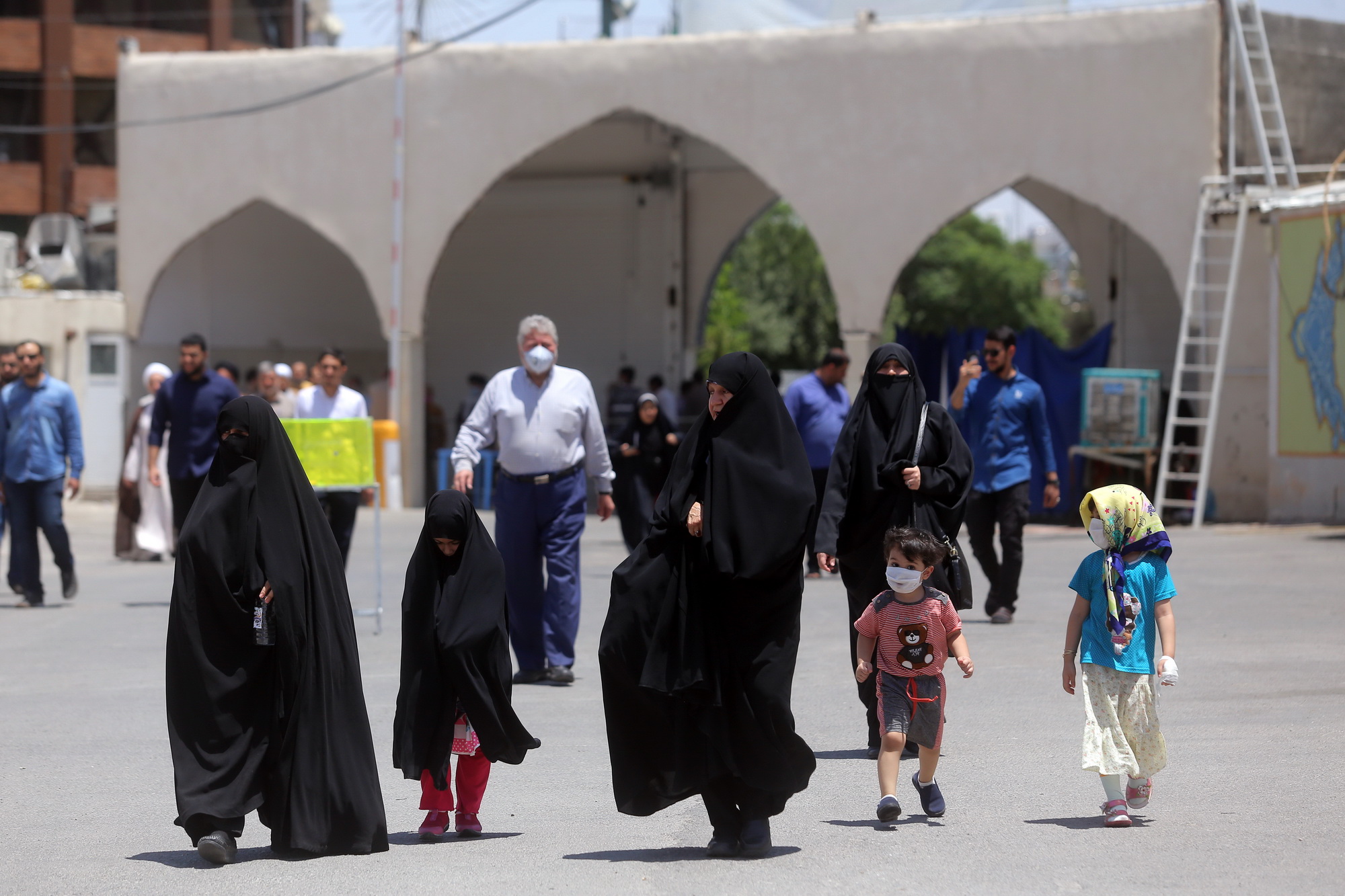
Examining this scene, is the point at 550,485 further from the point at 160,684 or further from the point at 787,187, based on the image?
the point at 787,187

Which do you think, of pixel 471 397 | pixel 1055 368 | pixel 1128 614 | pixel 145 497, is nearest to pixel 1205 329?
pixel 1055 368

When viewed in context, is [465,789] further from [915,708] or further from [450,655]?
[915,708]

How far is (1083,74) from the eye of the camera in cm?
1750

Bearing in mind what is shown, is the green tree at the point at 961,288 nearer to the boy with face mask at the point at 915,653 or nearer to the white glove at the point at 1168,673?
the boy with face mask at the point at 915,653

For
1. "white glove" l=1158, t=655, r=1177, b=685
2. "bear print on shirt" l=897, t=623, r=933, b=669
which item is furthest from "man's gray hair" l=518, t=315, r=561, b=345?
"white glove" l=1158, t=655, r=1177, b=685

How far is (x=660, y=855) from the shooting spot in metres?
4.81

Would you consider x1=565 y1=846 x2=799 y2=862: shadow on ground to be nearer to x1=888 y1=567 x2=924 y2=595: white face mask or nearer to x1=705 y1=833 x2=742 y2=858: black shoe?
x1=705 y1=833 x2=742 y2=858: black shoe

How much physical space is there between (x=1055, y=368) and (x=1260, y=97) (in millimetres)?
3992

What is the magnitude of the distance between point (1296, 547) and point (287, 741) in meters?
10.3

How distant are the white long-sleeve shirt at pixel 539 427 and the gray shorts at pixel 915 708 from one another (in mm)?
2996

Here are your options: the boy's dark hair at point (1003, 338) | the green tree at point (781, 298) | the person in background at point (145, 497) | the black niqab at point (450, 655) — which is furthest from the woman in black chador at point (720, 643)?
the green tree at point (781, 298)

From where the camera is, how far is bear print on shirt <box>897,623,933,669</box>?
5.13 m

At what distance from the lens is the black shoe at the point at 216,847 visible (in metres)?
4.59

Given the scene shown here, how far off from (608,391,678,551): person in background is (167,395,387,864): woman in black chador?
802 cm
